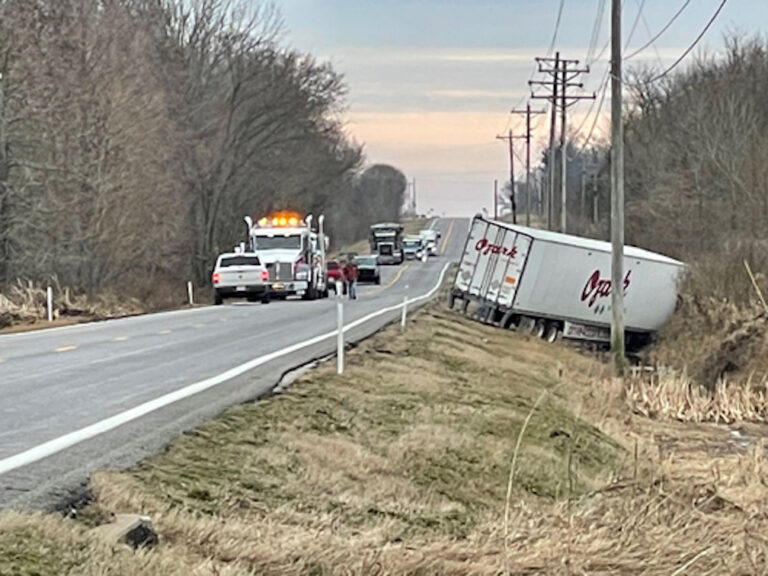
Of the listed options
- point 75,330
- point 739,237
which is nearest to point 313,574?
point 75,330

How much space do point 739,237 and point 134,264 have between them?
22.8 metres

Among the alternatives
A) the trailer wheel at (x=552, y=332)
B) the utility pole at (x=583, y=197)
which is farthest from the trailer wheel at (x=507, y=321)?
the utility pole at (x=583, y=197)

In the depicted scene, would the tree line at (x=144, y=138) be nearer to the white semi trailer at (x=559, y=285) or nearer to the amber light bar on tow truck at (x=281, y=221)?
the amber light bar on tow truck at (x=281, y=221)

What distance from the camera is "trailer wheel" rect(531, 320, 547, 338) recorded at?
37.5m

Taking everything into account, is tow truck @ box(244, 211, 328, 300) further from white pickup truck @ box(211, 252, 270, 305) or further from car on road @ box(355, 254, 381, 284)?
car on road @ box(355, 254, 381, 284)

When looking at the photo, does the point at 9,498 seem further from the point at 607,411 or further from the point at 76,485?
the point at 607,411

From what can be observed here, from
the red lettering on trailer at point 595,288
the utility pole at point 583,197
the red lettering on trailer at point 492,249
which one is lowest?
the red lettering on trailer at point 595,288

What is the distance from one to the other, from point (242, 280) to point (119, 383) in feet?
101

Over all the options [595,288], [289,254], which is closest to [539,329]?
[595,288]

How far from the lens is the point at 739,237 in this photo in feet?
134

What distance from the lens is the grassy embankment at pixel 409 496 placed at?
21.9 feet

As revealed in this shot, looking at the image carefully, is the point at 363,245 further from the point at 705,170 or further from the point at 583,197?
the point at 705,170

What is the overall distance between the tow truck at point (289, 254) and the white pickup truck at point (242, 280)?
83 centimetres

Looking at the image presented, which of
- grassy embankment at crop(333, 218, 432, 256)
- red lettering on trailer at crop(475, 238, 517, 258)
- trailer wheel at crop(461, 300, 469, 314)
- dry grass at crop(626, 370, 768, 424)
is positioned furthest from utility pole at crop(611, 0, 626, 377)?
grassy embankment at crop(333, 218, 432, 256)
